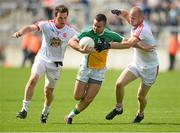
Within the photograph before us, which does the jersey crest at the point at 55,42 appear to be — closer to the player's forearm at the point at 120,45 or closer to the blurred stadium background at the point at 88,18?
the player's forearm at the point at 120,45

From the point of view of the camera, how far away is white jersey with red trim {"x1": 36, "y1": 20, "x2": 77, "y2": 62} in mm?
16469

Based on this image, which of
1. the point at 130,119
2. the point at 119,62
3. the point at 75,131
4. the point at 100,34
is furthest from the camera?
the point at 119,62

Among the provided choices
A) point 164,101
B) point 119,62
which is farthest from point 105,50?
point 119,62

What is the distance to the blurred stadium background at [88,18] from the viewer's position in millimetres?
37094

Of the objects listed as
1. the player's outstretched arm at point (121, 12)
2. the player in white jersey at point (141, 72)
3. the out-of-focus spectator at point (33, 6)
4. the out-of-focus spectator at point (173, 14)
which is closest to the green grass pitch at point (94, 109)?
the player in white jersey at point (141, 72)

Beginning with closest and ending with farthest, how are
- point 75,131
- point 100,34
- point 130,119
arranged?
point 75,131, point 100,34, point 130,119

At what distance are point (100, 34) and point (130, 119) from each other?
2474 millimetres

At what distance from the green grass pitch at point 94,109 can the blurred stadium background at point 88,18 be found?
4497 millimetres

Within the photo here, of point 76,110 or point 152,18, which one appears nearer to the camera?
point 76,110

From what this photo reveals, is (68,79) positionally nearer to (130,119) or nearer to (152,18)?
(152,18)

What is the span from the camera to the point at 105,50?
1596 cm

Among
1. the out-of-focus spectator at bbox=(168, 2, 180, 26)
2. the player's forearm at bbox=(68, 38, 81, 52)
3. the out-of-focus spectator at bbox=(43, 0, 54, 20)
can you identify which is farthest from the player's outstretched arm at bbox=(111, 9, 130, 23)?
the out-of-focus spectator at bbox=(43, 0, 54, 20)

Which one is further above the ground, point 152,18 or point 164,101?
point 152,18

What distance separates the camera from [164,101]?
74.3 feet
